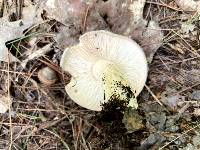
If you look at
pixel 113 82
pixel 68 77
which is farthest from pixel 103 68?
pixel 68 77

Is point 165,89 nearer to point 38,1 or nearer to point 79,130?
point 79,130

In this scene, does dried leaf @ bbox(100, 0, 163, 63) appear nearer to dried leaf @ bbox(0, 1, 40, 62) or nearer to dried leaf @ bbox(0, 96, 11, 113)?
dried leaf @ bbox(0, 1, 40, 62)

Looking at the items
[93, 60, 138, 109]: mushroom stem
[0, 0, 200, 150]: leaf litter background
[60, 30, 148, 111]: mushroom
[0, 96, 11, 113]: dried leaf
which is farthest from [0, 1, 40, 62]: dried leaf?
[93, 60, 138, 109]: mushroom stem

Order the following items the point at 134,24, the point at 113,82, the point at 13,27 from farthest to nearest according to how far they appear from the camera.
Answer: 1. the point at 13,27
2. the point at 134,24
3. the point at 113,82

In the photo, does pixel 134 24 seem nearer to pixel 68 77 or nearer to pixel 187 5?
pixel 187 5

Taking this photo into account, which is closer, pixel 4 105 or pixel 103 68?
pixel 103 68

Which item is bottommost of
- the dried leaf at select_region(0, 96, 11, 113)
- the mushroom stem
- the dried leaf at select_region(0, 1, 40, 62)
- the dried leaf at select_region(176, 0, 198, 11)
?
the dried leaf at select_region(0, 96, 11, 113)

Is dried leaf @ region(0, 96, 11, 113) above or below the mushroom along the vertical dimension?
below

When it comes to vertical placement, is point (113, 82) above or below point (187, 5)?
below
